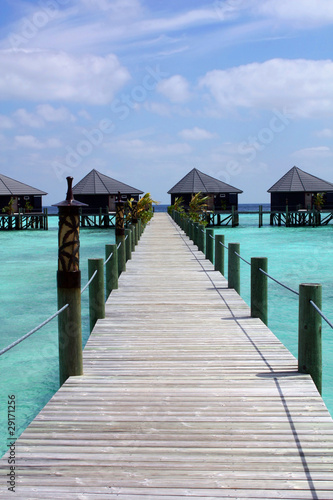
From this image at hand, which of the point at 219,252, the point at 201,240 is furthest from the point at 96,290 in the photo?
the point at 201,240

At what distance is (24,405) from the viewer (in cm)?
838

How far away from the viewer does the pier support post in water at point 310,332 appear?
5121 mm

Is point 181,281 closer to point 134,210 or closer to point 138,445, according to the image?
point 138,445

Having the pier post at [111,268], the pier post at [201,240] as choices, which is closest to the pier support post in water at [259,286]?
the pier post at [111,268]

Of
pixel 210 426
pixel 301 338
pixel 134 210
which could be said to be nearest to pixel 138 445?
pixel 210 426

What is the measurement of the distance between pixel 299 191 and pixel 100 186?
807 inches

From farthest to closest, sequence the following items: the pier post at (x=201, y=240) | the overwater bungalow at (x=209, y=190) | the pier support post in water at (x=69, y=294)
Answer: the overwater bungalow at (x=209, y=190) → the pier post at (x=201, y=240) → the pier support post in water at (x=69, y=294)

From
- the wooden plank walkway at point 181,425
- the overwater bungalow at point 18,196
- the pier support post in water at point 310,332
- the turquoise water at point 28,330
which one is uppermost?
the overwater bungalow at point 18,196

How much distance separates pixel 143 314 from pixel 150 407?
381 cm

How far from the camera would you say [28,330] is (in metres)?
14.0

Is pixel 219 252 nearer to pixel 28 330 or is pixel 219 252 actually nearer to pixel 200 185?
pixel 28 330

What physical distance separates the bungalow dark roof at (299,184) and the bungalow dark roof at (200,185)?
175 inches

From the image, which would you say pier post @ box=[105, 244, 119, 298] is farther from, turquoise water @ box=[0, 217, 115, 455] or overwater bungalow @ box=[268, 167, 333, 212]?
overwater bungalow @ box=[268, 167, 333, 212]

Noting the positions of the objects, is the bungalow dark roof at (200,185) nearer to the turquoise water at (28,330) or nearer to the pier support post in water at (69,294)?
the turquoise water at (28,330)
